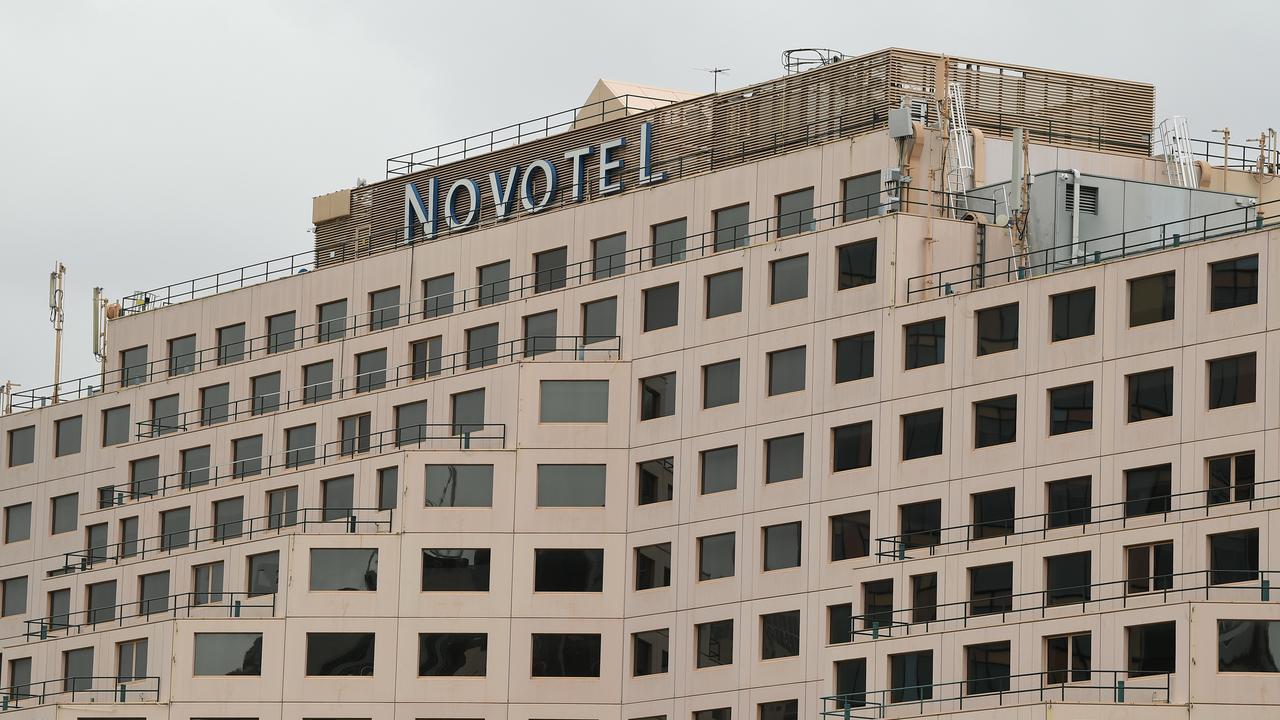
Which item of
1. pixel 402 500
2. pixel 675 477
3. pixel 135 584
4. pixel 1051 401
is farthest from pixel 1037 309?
pixel 135 584

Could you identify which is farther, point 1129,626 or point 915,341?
point 915,341

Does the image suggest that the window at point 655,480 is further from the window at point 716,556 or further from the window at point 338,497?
the window at point 338,497

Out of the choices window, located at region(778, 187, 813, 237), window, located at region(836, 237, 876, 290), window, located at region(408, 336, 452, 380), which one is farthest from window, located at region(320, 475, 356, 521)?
window, located at region(836, 237, 876, 290)

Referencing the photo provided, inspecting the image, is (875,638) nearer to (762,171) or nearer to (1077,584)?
(1077,584)

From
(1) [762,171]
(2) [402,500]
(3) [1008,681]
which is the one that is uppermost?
(1) [762,171]

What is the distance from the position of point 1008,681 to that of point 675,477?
766 inches

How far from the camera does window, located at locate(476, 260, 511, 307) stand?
381 ft

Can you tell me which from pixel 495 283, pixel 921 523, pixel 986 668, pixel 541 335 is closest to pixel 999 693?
pixel 986 668

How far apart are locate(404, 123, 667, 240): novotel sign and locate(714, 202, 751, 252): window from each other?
4.01 metres

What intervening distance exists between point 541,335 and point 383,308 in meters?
9.15

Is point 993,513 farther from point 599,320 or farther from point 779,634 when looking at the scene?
point 599,320

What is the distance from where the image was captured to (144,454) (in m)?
125

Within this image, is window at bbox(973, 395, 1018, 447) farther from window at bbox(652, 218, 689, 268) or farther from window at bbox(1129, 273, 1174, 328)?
window at bbox(652, 218, 689, 268)

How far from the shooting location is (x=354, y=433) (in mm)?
117312
